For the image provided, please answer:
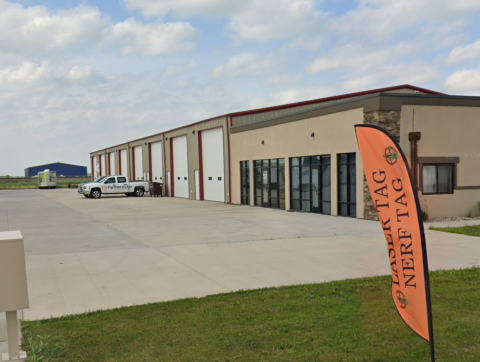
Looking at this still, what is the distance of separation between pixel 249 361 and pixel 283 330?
0.90m

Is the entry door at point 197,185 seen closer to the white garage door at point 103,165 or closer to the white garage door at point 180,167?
the white garage door at point 180,167

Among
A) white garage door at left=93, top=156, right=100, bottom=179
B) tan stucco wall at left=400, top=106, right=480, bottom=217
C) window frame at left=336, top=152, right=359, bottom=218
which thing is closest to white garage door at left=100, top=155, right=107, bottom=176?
white garage door at left=93, top=156, right=100, bottom=179

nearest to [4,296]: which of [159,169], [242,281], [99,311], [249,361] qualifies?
[99,311]

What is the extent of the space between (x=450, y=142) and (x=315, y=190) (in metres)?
5.76

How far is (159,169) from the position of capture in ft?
142

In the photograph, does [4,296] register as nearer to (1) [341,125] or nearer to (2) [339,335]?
(2) [339,335]

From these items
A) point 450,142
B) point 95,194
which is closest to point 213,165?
point 95,194

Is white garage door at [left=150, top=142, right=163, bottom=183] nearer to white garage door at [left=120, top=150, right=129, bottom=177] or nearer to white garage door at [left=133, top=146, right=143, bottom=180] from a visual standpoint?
white garage door at [left=133, top=146, right=143, bottom=180]

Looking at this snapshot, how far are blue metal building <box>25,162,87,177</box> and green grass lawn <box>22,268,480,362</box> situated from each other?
13795cm

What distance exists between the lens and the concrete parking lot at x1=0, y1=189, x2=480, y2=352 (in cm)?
759

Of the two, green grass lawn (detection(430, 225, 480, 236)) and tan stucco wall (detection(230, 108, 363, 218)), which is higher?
tan stucco wall (detection(230, 108, 363, 218))

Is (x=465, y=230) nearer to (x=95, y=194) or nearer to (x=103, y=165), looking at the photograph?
(x=95, y=194)

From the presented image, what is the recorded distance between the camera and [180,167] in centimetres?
3800

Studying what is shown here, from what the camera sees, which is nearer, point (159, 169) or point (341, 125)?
point (341, 125)
